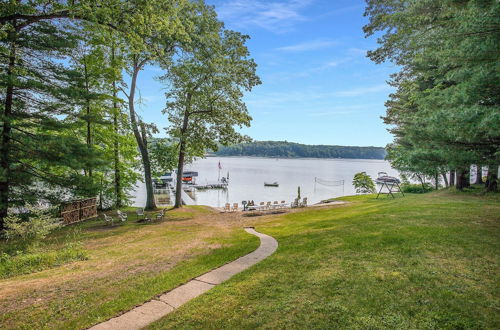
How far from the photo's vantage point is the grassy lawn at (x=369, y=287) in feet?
13.4

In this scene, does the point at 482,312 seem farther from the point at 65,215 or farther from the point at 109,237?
the point at 65,215

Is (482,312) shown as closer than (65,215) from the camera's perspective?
Yes

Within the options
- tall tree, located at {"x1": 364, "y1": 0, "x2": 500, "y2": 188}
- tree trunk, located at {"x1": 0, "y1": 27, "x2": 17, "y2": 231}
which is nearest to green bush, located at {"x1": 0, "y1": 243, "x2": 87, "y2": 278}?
tree trunk, located at {"x1": 0, "y1": 27, "x2": 17, "y2": 231}

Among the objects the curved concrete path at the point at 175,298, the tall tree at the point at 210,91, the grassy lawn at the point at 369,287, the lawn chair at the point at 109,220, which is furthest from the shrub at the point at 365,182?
the curved concrete path at the point at 175,298

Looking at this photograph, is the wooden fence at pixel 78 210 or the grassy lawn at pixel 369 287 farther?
the wooden fence at pixel 78 210

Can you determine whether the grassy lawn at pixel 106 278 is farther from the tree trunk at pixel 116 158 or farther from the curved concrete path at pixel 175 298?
the tree trunk at pixel 116 158

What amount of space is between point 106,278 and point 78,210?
12.7 metres

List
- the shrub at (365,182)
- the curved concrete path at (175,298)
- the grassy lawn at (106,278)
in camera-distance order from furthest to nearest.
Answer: the shrub at (365,182) → the grassy lawn at (106,278) → the curved concrete path at (175,298)

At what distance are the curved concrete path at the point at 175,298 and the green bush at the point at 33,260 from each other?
470 centimetres

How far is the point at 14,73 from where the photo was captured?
11281 mm

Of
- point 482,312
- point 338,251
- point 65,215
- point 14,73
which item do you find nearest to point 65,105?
point 14,73

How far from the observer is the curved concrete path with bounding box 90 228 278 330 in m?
4.36

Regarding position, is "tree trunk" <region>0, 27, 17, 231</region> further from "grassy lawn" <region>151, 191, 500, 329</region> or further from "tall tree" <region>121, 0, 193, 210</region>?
"grassy lawn" <region>151, 191, 500, 329</region>

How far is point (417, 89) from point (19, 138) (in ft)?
78.9
